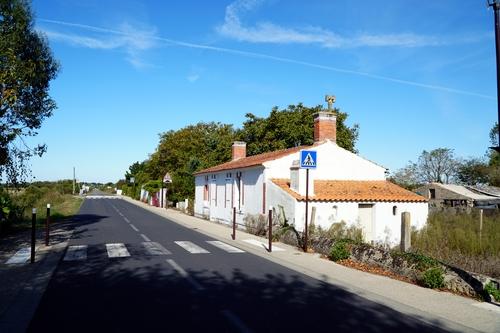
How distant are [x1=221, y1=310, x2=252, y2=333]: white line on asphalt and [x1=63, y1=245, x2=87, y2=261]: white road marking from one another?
6.87 m

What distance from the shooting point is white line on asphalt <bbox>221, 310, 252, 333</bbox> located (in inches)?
245

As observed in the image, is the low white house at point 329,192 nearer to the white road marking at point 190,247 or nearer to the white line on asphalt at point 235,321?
the white road marking at point 190,247

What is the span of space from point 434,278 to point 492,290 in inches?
46.0

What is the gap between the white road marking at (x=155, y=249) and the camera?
1369 cm

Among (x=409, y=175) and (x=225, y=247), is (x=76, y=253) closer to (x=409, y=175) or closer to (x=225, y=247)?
(x=225, y=247)

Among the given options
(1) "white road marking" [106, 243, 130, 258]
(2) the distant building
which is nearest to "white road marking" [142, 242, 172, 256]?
(1) "white road marking" [106, 243, 130, 258]

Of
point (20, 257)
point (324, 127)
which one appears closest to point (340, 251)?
point (20, 257)

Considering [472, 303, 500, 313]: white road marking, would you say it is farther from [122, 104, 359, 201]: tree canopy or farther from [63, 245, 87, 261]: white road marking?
[122, 104, 359, 201]: tree canopy

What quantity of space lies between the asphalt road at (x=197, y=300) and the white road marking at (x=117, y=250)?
328mm

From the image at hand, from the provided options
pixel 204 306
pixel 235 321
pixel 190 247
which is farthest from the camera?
pixel 190 247

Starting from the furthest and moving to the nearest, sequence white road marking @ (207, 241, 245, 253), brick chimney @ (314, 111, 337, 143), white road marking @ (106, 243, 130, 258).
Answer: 1. brick chimney @ (314, 111, 337, 143)
2. white road marking @ (207, 241, 245, 253)
3. white road marking @ (106, 243, 130, 258)

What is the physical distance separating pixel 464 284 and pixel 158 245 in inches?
383

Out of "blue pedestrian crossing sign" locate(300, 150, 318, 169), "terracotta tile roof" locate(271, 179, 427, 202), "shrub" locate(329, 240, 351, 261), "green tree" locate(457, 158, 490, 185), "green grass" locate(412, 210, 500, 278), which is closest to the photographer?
"green grass" locate(412, 210, 500, 278)

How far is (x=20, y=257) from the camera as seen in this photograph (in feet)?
41.7
